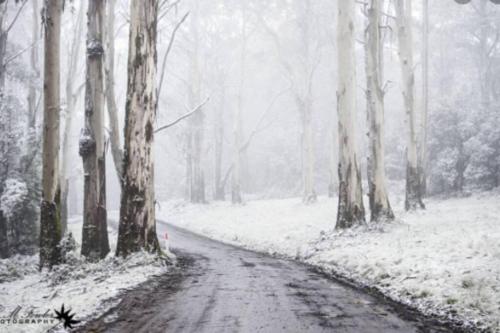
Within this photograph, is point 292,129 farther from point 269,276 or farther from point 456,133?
point 269,276

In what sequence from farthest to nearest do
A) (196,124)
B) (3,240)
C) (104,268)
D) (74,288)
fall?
(196,124) → (3,240) → (104,268) → (74,288)

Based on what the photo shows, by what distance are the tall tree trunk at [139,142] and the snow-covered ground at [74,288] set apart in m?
0.52

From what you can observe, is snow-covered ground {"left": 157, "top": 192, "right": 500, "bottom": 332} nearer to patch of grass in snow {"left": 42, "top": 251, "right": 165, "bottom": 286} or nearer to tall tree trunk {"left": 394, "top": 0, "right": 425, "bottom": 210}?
tall tree trunk {"left": 394, "top": 0, "right": 425, "bottom": 210}

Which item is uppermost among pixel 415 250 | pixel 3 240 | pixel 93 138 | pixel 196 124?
pixel 196 124

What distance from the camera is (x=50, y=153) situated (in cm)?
1133

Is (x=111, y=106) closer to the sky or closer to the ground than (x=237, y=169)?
closer to the sky

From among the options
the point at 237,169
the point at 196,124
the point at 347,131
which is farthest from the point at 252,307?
the point at 196,124

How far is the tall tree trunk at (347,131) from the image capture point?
1397 centimetres

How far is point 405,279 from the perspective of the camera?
786 centimetres

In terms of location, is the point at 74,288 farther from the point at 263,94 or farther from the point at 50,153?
the point at 263,94

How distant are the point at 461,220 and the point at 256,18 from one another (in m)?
22.6

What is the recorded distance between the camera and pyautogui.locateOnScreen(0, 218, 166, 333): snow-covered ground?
6382 millimetres

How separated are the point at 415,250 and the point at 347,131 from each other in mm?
5572

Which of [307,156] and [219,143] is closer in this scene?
[307,156]
